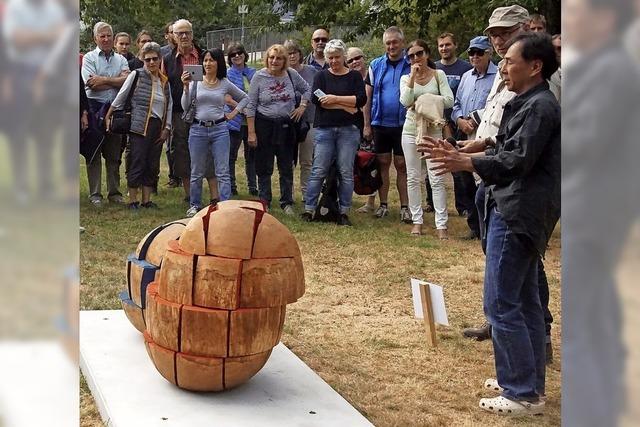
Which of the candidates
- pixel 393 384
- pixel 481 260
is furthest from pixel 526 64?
pixel 481 260

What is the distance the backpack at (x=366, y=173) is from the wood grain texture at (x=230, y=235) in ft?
20.6

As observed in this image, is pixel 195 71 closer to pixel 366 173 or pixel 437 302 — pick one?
pixel 366 173

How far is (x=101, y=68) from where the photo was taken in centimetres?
1000

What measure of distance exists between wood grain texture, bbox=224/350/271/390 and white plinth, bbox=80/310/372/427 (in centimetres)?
10

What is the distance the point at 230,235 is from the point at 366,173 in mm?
6435

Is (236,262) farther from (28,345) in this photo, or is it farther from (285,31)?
(285,31)

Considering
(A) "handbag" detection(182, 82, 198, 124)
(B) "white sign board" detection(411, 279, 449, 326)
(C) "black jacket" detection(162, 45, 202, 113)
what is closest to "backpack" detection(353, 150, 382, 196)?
(A) "handbag" detection(182, 82, 198, 124)

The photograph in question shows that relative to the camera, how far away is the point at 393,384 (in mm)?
4828

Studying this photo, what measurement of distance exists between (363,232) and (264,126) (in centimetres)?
176

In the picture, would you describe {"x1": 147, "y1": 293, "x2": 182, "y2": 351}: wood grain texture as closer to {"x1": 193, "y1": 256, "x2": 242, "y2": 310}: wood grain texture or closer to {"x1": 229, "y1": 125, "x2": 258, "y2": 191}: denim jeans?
{"x1": 193, "y1": 256, "x2": 242, "y2": 310}: wood grain texture

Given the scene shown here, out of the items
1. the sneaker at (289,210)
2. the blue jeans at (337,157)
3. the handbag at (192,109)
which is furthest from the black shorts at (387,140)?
the handbag at (192,109)

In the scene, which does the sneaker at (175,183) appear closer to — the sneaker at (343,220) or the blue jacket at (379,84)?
the sneaker at (343,220)

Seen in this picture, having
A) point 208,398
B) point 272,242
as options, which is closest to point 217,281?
point 272,242

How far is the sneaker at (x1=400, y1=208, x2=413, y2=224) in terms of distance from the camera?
10.2 m
